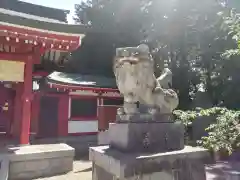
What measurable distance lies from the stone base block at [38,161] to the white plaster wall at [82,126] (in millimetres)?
5630

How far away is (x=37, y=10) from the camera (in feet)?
46.9

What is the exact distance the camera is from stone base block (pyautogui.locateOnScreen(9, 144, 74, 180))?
573 cm

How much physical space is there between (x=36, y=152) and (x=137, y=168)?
3902mm

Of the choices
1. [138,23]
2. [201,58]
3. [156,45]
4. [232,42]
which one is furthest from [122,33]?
[232,42]

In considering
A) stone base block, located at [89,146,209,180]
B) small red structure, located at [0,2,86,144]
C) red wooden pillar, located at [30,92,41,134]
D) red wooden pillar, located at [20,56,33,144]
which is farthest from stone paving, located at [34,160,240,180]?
red wooden pillar, located at [30,92,41,134]

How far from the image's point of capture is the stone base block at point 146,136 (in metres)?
3.31

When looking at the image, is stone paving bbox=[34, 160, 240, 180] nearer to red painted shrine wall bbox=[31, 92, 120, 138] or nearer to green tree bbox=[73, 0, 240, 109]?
green tree bbox=[73, 0, 240, 109]

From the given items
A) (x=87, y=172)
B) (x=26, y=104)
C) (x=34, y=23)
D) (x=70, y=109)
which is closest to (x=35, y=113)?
(x=70, y=109)

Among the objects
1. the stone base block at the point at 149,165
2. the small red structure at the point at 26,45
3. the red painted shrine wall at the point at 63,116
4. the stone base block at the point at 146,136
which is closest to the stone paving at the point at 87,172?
the small red structure at the point at 26,45

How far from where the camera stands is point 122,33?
62.5 feet

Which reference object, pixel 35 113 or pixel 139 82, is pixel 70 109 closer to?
pixel 35 113

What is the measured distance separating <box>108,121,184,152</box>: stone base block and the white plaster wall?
8961mm

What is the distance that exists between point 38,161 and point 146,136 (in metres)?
3.85

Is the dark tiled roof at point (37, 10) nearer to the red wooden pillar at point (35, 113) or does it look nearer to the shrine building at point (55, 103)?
the shrine building at point (55, 103)
